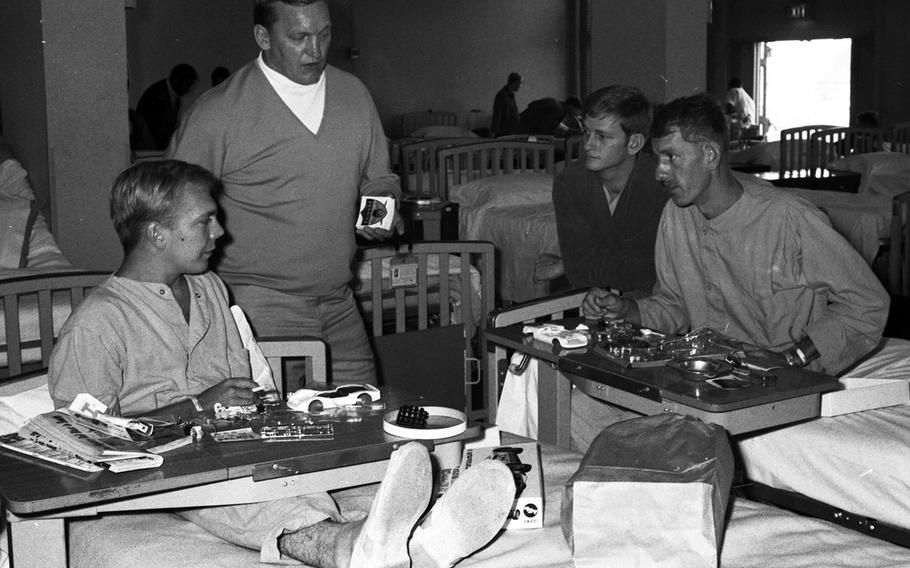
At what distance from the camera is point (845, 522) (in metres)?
2.54

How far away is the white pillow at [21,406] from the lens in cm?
243

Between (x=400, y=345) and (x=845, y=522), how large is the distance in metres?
1.61

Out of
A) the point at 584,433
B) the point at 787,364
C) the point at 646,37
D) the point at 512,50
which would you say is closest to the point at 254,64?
the point at 584,433

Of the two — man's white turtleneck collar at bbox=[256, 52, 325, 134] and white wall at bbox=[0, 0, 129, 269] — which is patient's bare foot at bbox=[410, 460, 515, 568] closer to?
man's white turtleneck collar at bbox=[256, 52, 325, 134]

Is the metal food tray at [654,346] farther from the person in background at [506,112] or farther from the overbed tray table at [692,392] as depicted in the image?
the person in background at [506,112]

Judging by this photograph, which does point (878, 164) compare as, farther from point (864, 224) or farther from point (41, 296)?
point (41, 296)

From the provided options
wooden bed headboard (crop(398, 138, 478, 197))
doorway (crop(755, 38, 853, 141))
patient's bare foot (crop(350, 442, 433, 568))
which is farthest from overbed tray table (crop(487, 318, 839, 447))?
doorway (crop(755, 38, 853, 141))

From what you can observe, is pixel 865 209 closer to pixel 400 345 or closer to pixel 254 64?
pixel 400 345

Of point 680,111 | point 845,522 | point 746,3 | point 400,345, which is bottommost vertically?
point 845,522

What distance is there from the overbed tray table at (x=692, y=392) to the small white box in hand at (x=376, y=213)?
566 millimetres

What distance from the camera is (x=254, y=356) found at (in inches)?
104

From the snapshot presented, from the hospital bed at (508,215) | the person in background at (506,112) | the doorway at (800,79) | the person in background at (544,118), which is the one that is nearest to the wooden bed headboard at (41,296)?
the hospital bed at (508,215)

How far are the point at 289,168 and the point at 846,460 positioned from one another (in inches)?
62.3

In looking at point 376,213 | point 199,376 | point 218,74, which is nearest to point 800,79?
point 218,74
